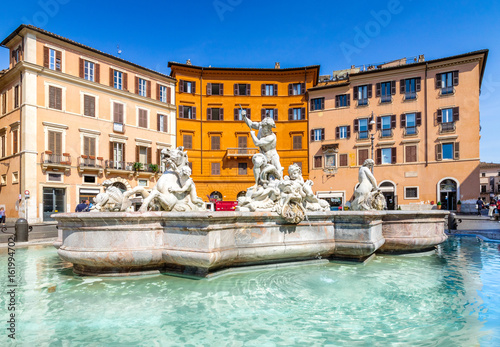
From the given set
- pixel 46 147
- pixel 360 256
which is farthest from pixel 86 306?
pixel 46 147

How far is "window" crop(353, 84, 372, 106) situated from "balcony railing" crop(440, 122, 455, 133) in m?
7.14

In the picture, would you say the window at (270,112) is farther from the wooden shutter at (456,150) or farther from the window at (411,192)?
the wooden shutter at (456,150)

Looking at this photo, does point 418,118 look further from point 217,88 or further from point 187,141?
point 187,141

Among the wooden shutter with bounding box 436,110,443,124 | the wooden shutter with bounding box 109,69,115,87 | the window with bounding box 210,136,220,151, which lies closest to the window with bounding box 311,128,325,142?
the window with bounding box 210,136,220,151

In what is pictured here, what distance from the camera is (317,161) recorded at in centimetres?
3428

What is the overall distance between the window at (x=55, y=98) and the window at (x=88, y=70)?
2.74m

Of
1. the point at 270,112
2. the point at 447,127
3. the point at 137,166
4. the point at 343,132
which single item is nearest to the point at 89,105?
the point at 137,166

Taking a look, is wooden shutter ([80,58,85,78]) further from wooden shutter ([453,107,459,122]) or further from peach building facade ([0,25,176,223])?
wooden shutter ([453,107,459,122])

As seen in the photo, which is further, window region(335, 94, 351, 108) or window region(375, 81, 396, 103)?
window region(335, 94, 351, 108)

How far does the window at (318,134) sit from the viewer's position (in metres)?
34.2

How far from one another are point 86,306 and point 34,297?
0.95 m

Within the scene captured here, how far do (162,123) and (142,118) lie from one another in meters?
2.27

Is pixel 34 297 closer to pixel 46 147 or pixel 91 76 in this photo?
pixel 46 147

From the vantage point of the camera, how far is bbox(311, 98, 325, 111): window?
3453cm
